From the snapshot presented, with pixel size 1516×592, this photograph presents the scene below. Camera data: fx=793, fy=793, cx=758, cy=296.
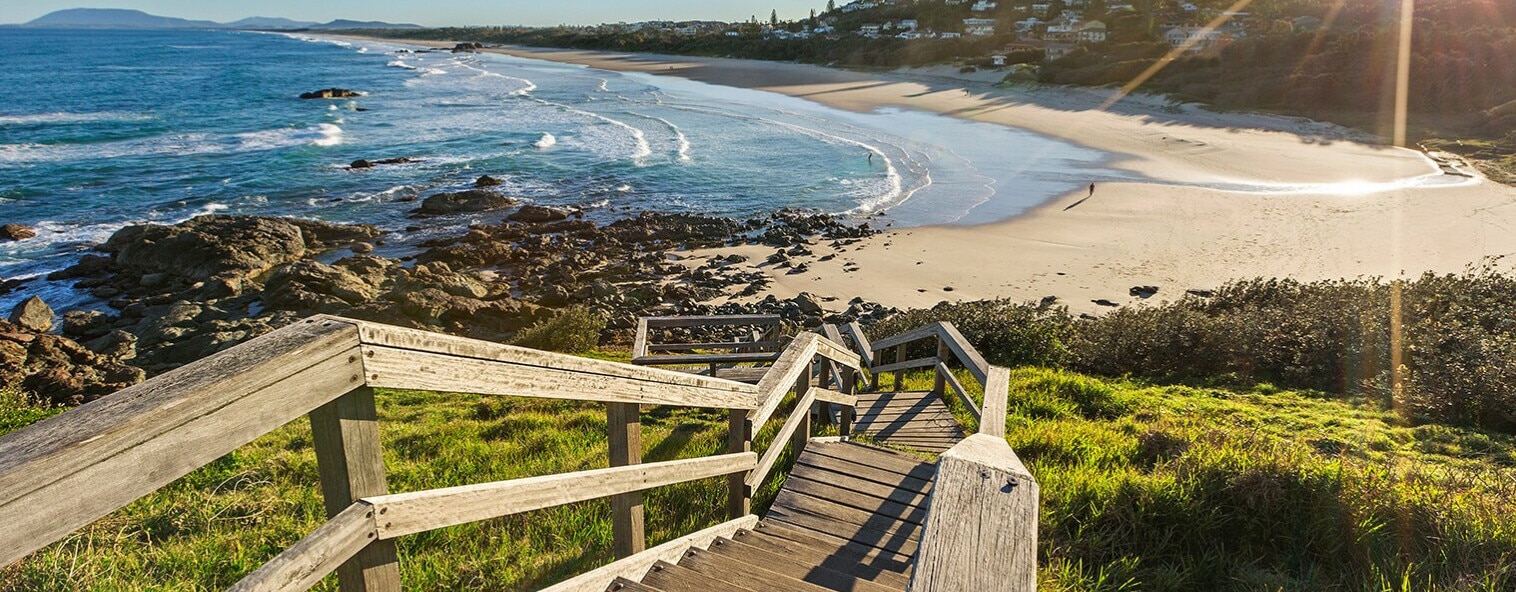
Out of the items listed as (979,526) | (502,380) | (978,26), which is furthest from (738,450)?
(978,26)

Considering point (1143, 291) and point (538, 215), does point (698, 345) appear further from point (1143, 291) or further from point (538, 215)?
point (538, 215)

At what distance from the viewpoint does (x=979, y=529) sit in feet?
6.02

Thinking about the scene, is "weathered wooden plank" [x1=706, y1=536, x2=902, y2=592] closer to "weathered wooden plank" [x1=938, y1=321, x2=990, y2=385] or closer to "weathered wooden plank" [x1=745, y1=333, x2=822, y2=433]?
"weathered wooden plank" [x1=745, y1=333, x2=822, y2=433]

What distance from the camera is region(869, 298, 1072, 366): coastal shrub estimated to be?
1186 centimetres

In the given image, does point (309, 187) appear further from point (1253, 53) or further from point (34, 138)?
point (1253, 53)

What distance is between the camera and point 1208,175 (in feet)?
103

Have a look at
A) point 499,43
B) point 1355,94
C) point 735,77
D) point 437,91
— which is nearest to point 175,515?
point 1355,94

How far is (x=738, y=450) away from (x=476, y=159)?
115ft

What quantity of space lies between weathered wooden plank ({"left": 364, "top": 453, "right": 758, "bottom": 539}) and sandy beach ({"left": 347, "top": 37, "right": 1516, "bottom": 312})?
1576 cm

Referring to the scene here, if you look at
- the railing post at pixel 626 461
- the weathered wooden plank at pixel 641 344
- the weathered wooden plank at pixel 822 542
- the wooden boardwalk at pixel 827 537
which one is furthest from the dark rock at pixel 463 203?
the railing post at pixel 626 461

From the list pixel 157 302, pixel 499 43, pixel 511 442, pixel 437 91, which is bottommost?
pixel 157 302

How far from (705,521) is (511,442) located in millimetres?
3081

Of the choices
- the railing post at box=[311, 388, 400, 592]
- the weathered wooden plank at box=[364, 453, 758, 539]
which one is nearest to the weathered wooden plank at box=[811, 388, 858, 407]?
the weathered wooden plank at box=[364, 453, 758, 539]

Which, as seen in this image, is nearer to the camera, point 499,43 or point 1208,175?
point 1208,175
